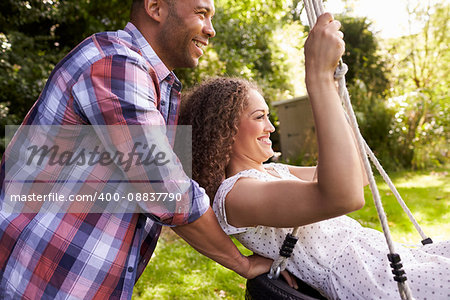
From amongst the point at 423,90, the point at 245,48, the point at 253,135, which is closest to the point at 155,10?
the point at 253,135

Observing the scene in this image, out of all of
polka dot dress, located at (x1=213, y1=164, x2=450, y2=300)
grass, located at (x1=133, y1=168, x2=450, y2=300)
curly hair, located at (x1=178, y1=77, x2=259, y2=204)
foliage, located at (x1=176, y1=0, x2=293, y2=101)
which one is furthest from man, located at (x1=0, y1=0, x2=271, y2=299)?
foliage, located at (x1=176, y1=0, x2=293, y2=101)

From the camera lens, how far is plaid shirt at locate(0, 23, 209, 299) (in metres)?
1.14

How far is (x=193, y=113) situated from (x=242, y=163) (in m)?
0.31

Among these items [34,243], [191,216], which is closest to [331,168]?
[191,216]

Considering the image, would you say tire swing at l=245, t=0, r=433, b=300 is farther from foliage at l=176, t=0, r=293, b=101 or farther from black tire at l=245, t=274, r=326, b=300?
foliage at l=176, t=0, r=293, b=101

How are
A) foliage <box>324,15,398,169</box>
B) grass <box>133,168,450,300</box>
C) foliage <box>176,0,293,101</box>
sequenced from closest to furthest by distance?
1. grass <box>133,168,450,300</box>
2. foliage <box>176,0,293,101</box>
3. foliage <box>324,15,398,169</box>

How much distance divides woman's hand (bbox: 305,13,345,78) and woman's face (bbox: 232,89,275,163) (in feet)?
1.89

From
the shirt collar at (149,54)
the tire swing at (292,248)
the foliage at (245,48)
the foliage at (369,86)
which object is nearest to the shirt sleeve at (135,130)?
the shirt collar at (149,54)

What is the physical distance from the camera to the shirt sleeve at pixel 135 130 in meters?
1.12

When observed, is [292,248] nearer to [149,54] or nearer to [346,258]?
[346,258]

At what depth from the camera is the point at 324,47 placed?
109cm

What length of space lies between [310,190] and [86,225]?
26.4 inches

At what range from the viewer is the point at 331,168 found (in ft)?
3.42

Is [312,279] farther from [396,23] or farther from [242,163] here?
[396,23]
